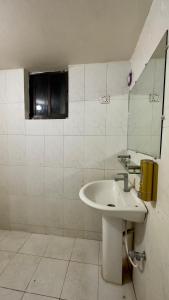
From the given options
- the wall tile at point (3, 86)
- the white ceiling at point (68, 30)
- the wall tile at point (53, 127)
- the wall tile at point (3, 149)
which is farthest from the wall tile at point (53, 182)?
the white ceiling at point (68, 30)

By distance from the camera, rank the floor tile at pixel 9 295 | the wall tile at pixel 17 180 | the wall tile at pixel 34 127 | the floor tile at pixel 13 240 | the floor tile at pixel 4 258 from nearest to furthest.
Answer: the floor tile at pixel 9 295, the floor tile at pixel 4 258, the floor tile at pixel 13 240, the wall tile at pixel 34 127, the wall tile at pixel 17 180

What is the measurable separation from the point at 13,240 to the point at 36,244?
31 cm

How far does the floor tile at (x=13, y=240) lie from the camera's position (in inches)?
66.3

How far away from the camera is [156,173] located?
781 millimetres

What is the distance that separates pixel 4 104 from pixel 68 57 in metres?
0.97

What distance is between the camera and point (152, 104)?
3.02 ft

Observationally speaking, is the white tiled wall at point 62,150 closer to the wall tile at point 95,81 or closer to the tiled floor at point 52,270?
the wall tile at point 95,81

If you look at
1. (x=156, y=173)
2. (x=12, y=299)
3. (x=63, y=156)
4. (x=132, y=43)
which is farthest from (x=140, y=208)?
(x=132, y=43)

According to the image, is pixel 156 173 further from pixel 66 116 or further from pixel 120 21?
pixel 66 116

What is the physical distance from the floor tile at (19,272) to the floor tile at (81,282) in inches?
13.9

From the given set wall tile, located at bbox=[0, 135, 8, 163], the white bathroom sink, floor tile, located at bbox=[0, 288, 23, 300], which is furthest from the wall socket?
floor tile, located at bbox=[0, 288, 23, 300]

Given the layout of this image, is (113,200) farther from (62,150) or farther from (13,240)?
(13,240)

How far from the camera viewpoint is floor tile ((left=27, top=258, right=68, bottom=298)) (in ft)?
3.98

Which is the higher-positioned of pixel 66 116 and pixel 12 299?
pixel 66 116
